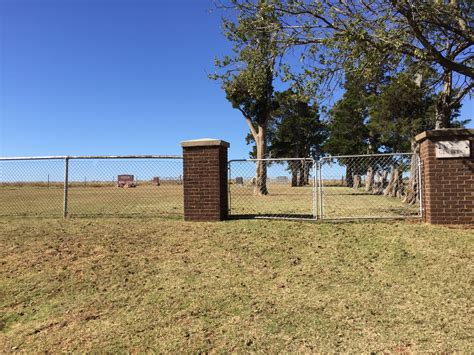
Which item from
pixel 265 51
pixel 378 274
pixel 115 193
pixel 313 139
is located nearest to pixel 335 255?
pixel 378 274

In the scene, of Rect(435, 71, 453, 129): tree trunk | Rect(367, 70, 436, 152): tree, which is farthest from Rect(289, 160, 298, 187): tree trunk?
Rect(435, 71, 453, 129): tree trunk

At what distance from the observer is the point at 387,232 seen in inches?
256

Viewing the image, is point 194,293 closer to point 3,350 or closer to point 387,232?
point 3,350

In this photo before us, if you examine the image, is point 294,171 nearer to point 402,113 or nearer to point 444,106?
point 444,106

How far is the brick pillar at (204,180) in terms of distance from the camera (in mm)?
7719

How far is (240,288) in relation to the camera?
4535 millimetres

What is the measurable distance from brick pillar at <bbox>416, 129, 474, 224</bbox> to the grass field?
0.48 metres

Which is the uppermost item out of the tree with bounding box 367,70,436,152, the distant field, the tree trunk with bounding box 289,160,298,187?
the tree with bounding box 367,70,436,152

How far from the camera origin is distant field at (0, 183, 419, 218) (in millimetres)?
9672

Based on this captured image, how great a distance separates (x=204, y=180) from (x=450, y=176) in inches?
172

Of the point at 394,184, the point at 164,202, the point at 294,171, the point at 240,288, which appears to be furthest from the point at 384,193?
the point at 240,288

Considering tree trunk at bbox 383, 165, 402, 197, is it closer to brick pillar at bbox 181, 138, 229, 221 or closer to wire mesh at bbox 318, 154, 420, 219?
wire mesh at bbox 318, 154, 420, 219

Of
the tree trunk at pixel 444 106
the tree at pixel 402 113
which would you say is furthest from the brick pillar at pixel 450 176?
the tree at pixel 402 113

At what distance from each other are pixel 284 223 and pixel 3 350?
16.0ft
